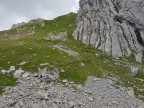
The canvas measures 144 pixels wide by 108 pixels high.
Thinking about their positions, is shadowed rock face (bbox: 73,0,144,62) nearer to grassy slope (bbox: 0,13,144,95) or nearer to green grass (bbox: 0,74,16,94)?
grassy slope (bbox: 0,13,144,95)

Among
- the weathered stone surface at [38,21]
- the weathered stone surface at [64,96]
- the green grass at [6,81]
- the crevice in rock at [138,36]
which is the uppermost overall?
the weathered stone surface at [38,21]

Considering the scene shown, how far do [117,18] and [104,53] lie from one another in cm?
1295

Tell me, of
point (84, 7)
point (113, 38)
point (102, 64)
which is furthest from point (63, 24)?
point (102, 64)

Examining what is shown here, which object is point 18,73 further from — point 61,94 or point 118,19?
point 118,19

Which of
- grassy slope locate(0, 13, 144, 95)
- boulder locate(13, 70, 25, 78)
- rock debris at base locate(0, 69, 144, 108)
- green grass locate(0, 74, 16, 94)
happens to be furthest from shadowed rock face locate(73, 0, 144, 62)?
green grass locate(0, 74, 16, 94)

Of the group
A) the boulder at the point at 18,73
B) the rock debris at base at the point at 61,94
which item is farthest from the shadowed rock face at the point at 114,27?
the boulder at the point at 18,73

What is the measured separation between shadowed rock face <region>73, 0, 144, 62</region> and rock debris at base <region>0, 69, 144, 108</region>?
1905 centimetres

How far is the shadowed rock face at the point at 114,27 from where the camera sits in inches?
2825

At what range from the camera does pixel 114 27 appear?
75.2 meters

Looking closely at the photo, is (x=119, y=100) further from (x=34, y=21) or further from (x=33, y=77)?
(x=34, y=21)

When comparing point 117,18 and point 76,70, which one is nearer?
point 76,70

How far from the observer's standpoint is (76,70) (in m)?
55.8

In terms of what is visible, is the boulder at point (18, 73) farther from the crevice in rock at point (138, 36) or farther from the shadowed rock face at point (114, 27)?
the crevice in rock at point (138, 36)

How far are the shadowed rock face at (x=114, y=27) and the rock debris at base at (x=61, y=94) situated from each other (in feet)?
62.5
